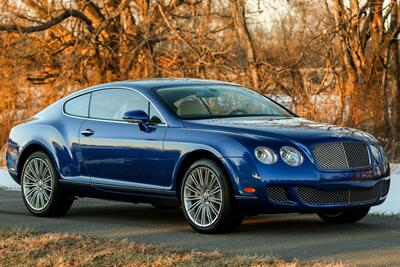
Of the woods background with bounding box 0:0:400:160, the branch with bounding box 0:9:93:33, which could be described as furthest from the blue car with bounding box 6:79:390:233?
the branch with bounding box 0:9:93:33

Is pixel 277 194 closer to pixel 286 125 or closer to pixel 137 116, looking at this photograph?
pixel 286 125

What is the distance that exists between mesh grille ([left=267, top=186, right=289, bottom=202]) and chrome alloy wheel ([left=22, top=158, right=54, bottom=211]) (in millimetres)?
3154

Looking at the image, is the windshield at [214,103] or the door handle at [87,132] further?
the door handle at [87,132]

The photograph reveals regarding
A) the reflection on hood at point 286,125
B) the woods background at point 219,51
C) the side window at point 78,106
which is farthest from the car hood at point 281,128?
the woods background at point 219,51

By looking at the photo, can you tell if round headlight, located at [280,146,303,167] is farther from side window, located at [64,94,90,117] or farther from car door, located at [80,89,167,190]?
side window, located at [64,94,90,117]

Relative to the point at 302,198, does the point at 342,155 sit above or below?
above

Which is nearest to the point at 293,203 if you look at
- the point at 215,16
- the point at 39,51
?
the point at 215,16

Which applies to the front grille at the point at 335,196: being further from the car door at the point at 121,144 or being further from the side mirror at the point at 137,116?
the side mirror at the point at 137,116

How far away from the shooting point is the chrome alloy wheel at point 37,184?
11.5 meters

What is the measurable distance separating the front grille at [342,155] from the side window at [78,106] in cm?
315

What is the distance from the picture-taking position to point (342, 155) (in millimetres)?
9484

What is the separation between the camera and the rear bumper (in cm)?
924

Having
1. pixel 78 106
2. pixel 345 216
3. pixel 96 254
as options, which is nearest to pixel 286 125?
pixel 345 216

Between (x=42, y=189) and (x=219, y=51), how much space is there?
35.3 feet
